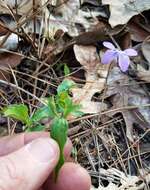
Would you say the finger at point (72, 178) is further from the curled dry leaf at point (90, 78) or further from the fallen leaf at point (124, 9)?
the fallen leaf at point (124, 9)

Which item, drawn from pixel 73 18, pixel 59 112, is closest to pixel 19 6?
pixel 73 18

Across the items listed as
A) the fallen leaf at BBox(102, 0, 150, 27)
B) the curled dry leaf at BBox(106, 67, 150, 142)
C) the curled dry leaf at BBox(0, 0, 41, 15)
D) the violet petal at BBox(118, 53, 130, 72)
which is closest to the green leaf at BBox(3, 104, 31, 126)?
the violet petal at BBox(118, 53, 130, 72)

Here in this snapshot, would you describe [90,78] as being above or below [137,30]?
below

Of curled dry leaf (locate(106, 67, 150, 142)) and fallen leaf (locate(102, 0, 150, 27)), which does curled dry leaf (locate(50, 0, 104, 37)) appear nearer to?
fallen leaf (locate(102, 0, 150, 27))

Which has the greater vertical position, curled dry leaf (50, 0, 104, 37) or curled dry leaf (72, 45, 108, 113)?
curled dry leaf (50, 0, 104, 37)

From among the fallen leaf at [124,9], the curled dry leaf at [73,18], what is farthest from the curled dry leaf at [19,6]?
the fallen leaf at [124,9]

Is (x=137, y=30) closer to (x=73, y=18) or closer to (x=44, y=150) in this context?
(x=73, y=18)

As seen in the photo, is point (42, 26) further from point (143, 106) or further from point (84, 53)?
point (143, 106)
